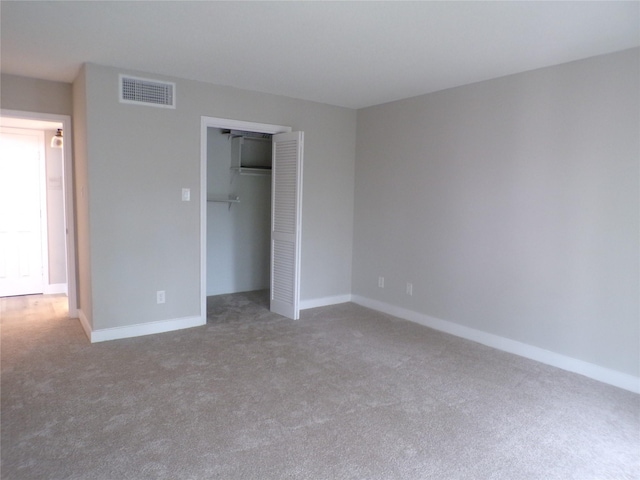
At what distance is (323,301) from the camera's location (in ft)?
17.8

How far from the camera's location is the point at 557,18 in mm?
2576

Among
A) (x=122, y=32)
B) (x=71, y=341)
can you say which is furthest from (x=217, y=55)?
(x=71, y=341)

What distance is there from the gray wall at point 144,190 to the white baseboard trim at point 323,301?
4.40 ft

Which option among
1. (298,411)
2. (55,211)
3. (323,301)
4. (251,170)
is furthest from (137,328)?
(55,211)

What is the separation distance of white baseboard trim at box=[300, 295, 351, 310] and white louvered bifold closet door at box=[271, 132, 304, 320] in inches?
16.2

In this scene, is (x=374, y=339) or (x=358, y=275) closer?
(x=374, y=339)

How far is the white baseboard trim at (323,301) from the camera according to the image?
5.24 metres

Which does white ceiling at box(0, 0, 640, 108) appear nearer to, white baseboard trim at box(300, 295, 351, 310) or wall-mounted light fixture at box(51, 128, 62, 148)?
wall-mounted light fixture at box(51, 128, 62, 148)

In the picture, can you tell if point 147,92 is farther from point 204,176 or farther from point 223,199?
point 223,199

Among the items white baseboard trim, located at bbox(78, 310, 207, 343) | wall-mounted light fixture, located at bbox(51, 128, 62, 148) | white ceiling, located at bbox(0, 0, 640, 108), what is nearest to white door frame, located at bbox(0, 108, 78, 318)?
white baseboard trim, located at bbox(78, 310, 207, 343)

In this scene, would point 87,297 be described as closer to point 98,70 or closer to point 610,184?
point 98,70

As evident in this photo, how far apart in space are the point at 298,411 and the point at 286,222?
7.90ft

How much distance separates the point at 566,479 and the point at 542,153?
8.13ft

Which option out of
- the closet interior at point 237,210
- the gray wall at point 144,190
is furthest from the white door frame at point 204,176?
the closet interior at point 237,210
